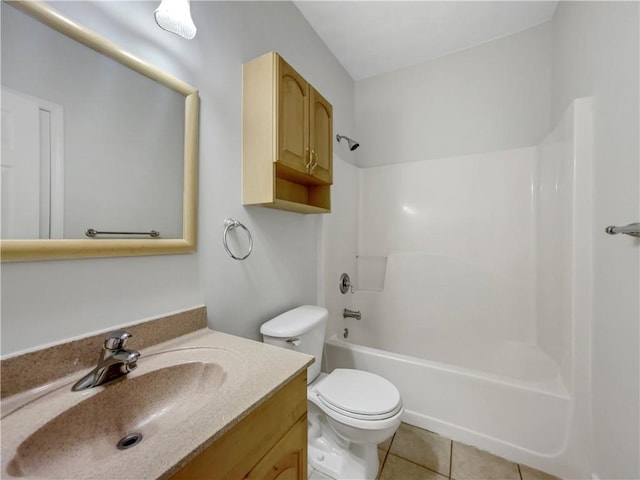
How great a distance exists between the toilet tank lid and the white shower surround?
51 cm

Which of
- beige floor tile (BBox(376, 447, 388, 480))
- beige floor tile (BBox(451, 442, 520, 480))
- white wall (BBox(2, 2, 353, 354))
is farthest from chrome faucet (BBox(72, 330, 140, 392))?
beige floor tile (BBox(451, 442, 520, 480))

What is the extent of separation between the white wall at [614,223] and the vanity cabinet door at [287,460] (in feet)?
3.74

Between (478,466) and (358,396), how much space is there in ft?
2.46

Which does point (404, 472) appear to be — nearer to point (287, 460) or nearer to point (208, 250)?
point (287, 460)

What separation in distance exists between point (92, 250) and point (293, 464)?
32.8 inches

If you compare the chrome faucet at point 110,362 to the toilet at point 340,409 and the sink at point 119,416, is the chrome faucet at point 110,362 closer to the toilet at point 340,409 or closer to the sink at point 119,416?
the sink at point 119,416

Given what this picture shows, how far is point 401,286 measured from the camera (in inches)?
84.4

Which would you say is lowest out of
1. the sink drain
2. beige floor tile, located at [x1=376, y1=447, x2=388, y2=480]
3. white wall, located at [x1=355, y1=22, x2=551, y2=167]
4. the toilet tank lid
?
beige floor tile, located at [x1=376, y1=447, x2=388, y2=480]

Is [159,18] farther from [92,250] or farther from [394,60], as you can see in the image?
[394,60]

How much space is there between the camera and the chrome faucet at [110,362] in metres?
0.64

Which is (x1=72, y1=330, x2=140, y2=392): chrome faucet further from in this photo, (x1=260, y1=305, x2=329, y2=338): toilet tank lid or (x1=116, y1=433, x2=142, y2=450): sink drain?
(x1=260, y1=305, x2=329, y2=338): toilet tank lid

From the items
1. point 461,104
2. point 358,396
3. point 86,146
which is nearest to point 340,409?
point 358,396

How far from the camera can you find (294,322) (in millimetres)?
1304

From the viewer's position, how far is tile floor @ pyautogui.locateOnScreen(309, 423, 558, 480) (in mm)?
1256
